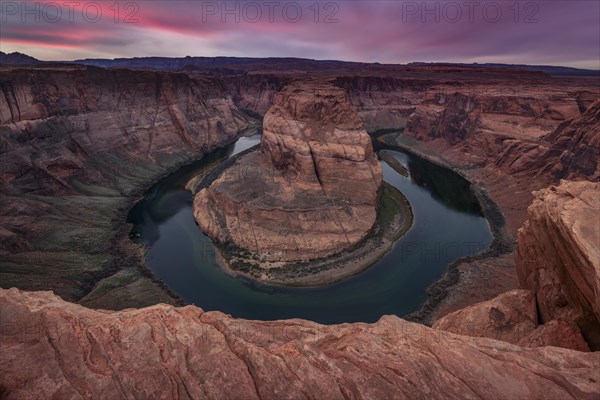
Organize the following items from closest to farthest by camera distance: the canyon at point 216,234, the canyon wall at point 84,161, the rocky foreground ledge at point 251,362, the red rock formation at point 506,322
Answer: the rocky foreground ledge at point 251,362 < the canyon at point 216,234 < the red rock formation at point 506,322 < the canyon wall at point 84,161

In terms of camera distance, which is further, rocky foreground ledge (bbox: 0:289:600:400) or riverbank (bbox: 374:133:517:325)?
riverbank (bbox: 374:133:517:325)

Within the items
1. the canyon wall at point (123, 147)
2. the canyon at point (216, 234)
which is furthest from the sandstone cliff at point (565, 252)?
the canyon wall at point (123, 147)

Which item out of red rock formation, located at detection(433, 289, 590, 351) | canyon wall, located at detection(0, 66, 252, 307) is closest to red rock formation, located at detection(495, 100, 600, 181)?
red rock formation, located at detection(433, 289, 590, 351)

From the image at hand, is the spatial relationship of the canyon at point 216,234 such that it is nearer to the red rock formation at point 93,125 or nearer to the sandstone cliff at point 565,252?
the sandstone cliff at point 565,252

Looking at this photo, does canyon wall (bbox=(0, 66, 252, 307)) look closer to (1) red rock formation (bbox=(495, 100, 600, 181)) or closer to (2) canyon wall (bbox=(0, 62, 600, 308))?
(2) canyon wall (bbox=(0, 62, 600, 308))

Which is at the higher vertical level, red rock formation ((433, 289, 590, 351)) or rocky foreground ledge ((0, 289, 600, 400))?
rocky foreground ledge ((0, 289, 600, 400))

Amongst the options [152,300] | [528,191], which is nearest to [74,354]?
[152,300]

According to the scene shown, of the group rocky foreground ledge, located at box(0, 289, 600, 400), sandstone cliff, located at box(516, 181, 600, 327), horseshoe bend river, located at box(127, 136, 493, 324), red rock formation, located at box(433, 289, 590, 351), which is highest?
sandstone cliff, located at box(516, 181, 600, 327)
